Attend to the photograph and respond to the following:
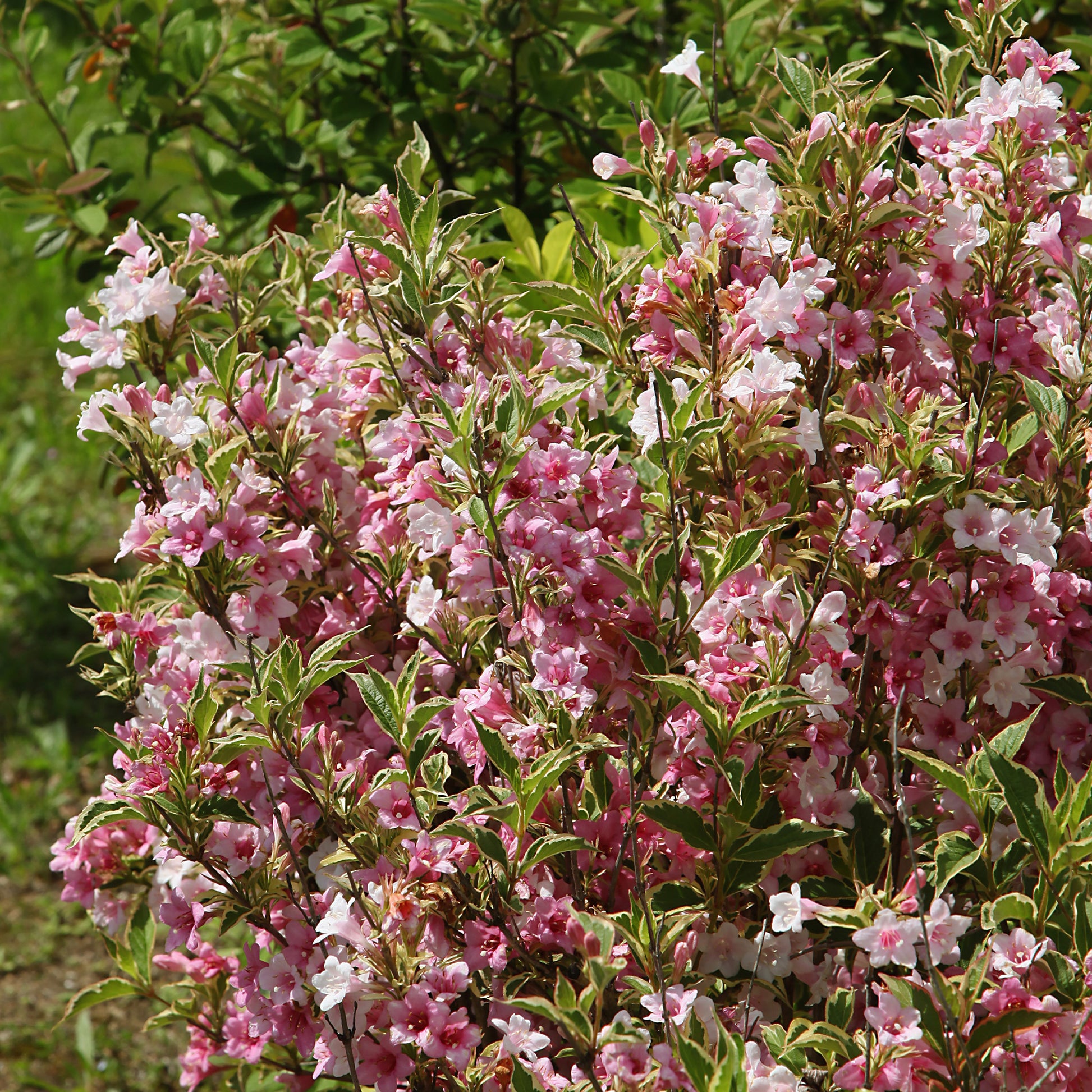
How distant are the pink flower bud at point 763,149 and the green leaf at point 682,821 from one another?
2.87ft

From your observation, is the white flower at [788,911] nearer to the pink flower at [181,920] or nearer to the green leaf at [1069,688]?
the green leaf at [1069,688]

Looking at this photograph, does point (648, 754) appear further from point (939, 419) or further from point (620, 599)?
point (939, 419)

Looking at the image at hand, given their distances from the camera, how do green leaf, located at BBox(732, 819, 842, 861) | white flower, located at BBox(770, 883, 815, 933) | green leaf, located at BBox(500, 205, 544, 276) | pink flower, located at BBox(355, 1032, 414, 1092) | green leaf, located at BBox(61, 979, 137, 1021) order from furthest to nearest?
green leaf, located at BBox(500, 205, 544, 276) → green leaf, located at BBox(61, 979, 137, 1021) → pink flower, located at BBox(355, 1032, 414, 1092) → green leaf, located at BBox(732, 819, 842, 861) → white flower, located at BBox(770, 883, 815, 933)

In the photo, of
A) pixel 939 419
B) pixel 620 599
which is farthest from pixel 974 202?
pixel 620 599

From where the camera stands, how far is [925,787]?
64.6 inches

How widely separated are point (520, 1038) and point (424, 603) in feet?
1.98

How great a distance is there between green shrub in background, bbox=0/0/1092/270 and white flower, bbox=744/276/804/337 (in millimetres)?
1158

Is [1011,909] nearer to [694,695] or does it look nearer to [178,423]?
[694,695]

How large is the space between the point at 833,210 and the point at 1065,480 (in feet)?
1.64

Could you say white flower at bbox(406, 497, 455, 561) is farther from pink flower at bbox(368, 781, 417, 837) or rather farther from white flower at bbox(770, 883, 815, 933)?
white flower at bbox(770, 883, 815, 933)

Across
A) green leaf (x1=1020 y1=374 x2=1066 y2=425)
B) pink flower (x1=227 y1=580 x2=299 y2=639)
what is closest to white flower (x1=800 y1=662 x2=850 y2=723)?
green leaf (x1=1020 y1=374 x2=1066 y2=425)

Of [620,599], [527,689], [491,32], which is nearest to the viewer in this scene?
[527,689]

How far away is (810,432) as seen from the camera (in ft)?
5.07

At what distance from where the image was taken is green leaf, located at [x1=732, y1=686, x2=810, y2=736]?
136 centimetres
